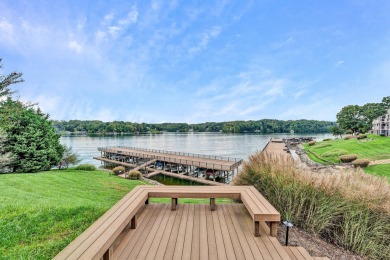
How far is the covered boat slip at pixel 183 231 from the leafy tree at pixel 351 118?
52.2 m

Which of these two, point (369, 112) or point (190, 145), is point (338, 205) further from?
point (369, 112)

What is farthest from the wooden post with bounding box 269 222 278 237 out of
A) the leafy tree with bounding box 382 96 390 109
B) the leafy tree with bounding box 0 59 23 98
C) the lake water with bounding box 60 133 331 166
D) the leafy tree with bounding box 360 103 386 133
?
the leafy tree with bounding box 382 96 390 109

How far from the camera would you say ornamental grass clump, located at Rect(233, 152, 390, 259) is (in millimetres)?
3568

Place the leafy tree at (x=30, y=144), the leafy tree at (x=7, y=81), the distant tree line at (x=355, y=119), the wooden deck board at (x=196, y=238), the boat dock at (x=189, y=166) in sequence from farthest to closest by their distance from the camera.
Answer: the distant tree line at (x=355, y=119) < the boat dock at (x=189, y=166) < the leafy tree at (x=30, y=144) < the leafy tree at (x=7, y=81) < the wooden deck board at (x=196, y=238)

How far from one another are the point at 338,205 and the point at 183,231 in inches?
116

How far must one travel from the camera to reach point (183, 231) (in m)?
3.16

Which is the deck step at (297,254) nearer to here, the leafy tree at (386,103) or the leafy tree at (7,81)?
the leafy tree at (7,81)

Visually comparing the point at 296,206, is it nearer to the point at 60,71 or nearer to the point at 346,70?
the point at 60,71

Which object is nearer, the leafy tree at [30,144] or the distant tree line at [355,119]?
the leafy tree at [30,144]

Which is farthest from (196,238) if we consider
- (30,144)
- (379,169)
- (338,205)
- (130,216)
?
(30,144)

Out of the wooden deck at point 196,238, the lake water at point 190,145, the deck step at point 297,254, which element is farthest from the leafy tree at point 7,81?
the lake water at point 190,145

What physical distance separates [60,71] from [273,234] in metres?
16.1

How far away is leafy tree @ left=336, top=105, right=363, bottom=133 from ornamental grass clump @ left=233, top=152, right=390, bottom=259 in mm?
50169

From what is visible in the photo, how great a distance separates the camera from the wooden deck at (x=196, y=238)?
251cm
